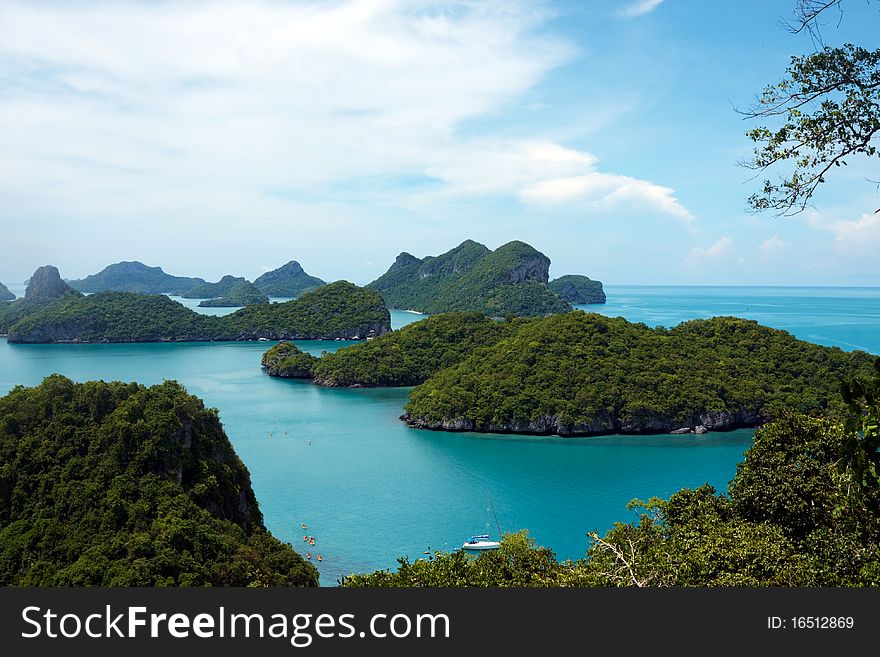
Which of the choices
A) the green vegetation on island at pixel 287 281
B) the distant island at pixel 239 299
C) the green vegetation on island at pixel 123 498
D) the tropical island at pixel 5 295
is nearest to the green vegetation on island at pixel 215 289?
the green vegetation on island at pixel 287 281

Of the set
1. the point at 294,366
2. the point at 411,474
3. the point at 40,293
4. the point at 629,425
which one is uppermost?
the point at 40,293

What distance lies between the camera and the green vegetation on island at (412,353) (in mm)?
53969

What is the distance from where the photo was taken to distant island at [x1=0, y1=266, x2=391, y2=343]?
272ft

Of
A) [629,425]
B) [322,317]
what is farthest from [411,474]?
[322,317]

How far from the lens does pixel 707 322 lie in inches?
1932

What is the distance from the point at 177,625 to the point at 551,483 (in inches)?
999

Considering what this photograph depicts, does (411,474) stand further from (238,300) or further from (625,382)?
(238,300)

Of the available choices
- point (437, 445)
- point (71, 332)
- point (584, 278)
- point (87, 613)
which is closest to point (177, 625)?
point (87, 613)

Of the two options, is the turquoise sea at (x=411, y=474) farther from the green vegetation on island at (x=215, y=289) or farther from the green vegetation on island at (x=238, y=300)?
the green vegetation on island at (x=215, y=289)

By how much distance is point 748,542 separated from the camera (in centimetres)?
915

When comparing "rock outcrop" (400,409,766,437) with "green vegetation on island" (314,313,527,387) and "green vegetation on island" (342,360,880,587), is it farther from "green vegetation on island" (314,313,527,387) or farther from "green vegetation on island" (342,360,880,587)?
"green vegetation on island" (342,360,880,587)

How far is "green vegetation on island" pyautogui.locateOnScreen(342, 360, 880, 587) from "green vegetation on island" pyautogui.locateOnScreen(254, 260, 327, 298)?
175 meters

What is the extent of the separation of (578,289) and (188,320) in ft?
307

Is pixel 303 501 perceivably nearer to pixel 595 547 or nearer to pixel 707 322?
pixel 595 547
